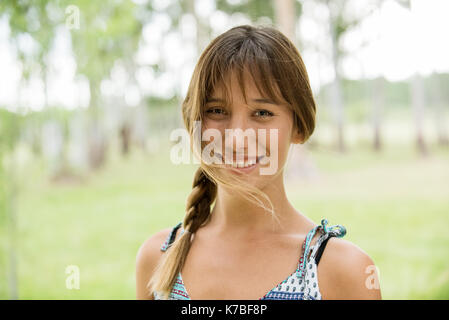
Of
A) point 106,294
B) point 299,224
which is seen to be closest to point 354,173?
point 106,294

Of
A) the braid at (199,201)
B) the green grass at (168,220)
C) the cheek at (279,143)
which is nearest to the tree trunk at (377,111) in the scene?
the green grass at (168,220)

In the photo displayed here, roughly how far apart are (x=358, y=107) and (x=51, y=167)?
1021 cm

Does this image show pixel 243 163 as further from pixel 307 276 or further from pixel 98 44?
pixel 98 44

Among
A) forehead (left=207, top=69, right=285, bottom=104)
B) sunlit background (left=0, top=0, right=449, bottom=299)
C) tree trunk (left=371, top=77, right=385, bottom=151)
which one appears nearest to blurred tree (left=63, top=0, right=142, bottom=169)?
sunlit background (left=0, top=0, right=449, bottom=299)

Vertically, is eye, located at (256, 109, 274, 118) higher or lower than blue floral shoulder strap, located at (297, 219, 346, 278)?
higher

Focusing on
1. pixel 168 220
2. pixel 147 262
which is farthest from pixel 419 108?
pixel 147 262

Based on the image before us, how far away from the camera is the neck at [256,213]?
0.83 m

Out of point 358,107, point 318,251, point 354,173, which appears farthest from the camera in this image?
point 358,107

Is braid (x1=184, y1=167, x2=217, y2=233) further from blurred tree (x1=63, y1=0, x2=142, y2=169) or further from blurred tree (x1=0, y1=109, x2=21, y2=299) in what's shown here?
blurred tree (x1=63, y1=0, x2=142, y2=169)

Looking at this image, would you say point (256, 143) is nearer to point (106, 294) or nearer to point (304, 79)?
point (304, 79)

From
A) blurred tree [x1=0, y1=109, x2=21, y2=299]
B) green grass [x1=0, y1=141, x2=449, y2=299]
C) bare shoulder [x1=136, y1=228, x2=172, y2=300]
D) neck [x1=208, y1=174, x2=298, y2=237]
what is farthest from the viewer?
green grass [x1=0, y1=141, x2=449, y2=299]

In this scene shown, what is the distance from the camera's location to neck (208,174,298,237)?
83 centimetres

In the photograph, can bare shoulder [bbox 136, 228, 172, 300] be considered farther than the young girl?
Yes

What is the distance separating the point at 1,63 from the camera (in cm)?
309
